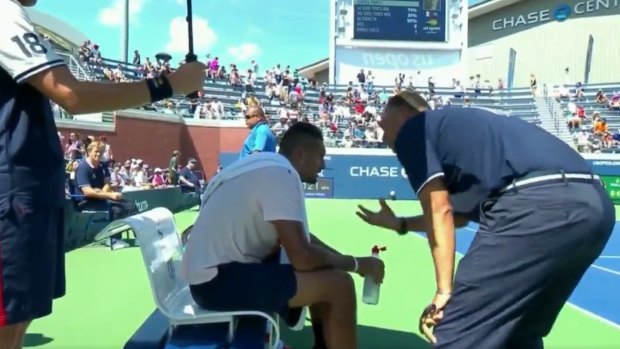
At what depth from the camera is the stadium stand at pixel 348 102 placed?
98.1 feet

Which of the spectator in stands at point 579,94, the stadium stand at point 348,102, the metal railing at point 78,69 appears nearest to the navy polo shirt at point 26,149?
the metal railing at point 78,69

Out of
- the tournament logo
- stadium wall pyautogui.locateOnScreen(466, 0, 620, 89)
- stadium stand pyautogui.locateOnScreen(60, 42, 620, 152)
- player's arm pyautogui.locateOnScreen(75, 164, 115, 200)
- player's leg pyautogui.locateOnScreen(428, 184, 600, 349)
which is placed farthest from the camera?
the tournament logo

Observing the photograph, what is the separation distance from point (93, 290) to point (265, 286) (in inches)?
160

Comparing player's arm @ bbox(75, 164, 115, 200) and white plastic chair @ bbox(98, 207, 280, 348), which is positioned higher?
white plastic chair @ bbox(98, 207, 280, 348)

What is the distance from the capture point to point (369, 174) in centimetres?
2725

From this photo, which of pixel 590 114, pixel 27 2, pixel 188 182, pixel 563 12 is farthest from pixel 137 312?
pixel 563 12

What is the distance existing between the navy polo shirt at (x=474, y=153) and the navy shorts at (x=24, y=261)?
137cm

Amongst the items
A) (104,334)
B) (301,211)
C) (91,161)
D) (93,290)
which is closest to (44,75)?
(301,211)

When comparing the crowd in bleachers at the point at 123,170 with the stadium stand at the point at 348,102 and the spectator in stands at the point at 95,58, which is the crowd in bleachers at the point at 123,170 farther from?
the stadium stand at the point at 348,102

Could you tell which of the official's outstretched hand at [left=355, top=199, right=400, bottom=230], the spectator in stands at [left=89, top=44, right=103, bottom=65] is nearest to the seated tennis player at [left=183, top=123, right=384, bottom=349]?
the official's outstretched hand at [left=355, top=199, right=400, bottom=230]

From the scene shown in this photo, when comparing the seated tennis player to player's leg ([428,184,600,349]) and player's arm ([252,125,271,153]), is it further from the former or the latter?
player's arm ([252,125,271,153])

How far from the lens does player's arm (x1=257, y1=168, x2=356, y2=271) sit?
10.2 feet

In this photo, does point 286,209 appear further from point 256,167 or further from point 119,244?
point 119,244

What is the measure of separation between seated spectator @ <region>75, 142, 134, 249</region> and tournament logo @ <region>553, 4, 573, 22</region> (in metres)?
38.0
